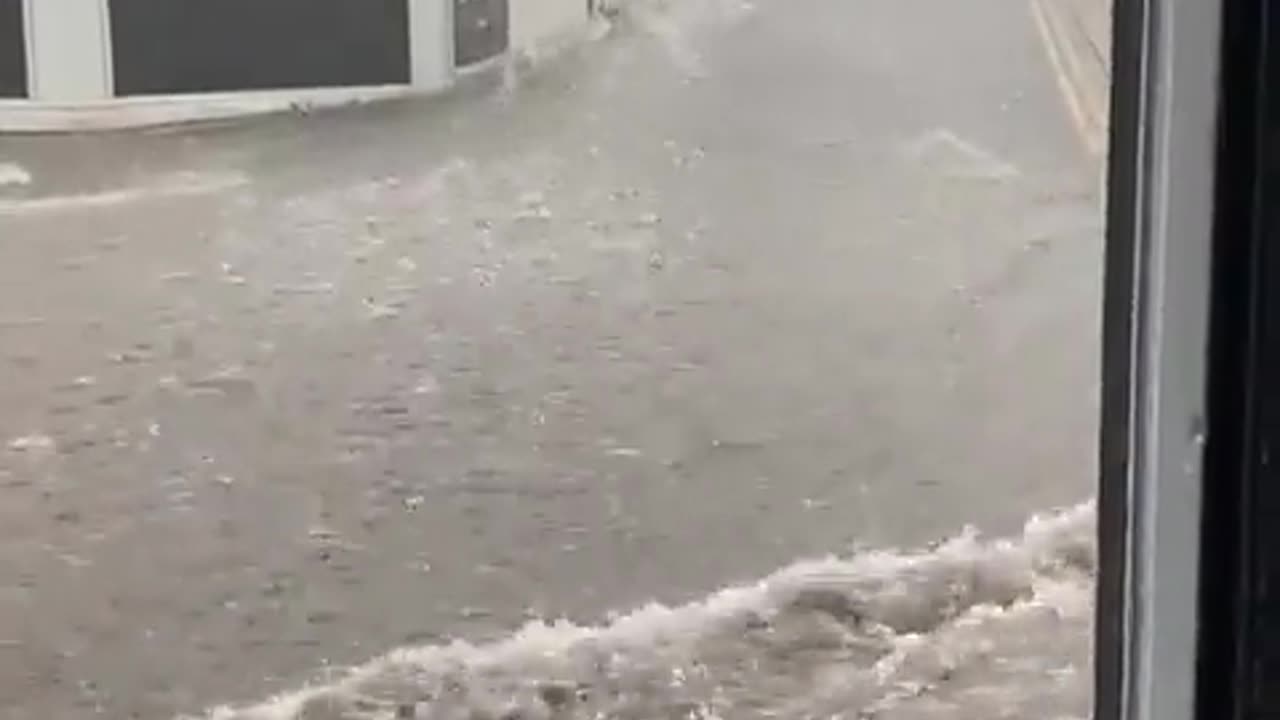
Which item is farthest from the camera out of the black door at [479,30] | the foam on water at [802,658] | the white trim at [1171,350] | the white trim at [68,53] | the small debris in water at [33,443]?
the black door at [479,30]

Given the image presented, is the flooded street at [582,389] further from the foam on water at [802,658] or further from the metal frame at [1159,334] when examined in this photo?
the metal frame at [1159,334]

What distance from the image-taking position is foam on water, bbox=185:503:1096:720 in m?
1.14

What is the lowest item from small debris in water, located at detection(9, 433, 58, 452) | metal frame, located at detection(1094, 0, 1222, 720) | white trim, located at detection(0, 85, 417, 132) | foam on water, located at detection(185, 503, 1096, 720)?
foam on water, located at detection(185, 503, 1096, 720)

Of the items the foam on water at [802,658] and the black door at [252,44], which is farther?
the black door at [252,44]

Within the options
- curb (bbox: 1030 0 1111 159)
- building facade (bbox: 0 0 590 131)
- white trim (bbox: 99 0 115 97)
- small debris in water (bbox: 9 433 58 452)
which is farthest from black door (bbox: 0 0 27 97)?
curb (bbox: 1030 0 1111 159)

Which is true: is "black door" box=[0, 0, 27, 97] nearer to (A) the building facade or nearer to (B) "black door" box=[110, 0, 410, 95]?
(A) the building facade

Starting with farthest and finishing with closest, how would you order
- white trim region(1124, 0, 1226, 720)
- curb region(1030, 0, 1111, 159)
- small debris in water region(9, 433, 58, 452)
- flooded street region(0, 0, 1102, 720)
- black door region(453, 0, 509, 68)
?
1. black door region(453, 0, 509, 68)
2. curb region(1030, 0, 1111, 159)
3. small debris in water region(9, 433, 58, 452)
4. flooded street region(0, 0, 1102, 720)
5. white trim region(1124, 0, 1226, 720)

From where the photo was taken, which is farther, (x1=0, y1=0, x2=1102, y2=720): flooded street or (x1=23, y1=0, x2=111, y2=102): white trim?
(x1=23, y1=0, x2=111, y2=102): white trim

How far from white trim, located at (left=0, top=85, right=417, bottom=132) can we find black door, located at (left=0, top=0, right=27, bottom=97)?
0.07ft

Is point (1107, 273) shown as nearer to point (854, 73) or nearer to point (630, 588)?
point (630, 588)

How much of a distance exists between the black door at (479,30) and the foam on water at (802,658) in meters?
1.43

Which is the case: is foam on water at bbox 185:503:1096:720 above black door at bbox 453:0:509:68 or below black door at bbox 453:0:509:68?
below

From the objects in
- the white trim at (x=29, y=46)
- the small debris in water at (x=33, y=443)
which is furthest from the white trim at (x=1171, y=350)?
the white trim at (x=29, y=46)

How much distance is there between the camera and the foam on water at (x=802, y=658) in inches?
44.9
